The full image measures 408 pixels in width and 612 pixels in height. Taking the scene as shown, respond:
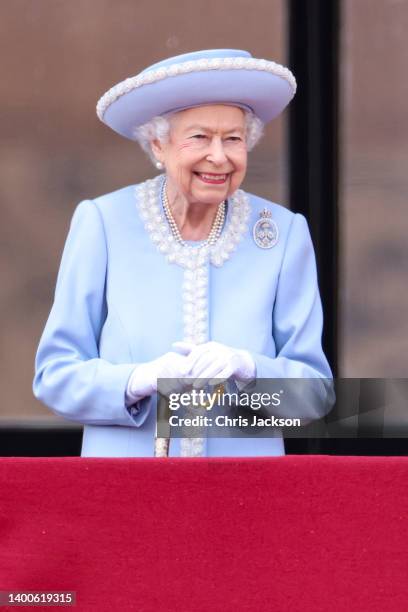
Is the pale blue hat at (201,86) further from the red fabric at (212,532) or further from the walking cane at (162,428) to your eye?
the red fabric at (212,532)

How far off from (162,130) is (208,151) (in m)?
0.13

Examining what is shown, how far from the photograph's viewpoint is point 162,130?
100 inches

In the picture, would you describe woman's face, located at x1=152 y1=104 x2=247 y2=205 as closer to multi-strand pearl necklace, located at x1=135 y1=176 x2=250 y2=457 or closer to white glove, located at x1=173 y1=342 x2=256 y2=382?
multi-strand pearl necklace, located at x1=135 y1=176 x2=250 y2=457

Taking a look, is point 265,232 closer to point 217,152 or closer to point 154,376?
point 217,152

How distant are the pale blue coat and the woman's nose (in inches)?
8.7

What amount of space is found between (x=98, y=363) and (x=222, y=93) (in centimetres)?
55

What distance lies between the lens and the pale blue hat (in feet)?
8.03

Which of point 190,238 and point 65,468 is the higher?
point 190,238

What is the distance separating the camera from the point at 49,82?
13.3ft

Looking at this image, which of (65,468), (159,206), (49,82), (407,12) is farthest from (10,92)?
(65,468)

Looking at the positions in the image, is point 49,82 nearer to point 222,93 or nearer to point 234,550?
point 222,93

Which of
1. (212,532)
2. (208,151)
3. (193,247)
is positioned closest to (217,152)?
(208,151)

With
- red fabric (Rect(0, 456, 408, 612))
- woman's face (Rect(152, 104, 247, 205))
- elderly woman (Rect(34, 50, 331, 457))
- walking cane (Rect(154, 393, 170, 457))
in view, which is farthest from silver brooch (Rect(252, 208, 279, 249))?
red fabric (Rect(0, 456, 408, 612))

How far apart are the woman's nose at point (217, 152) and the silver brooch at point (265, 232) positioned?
0.22 m
